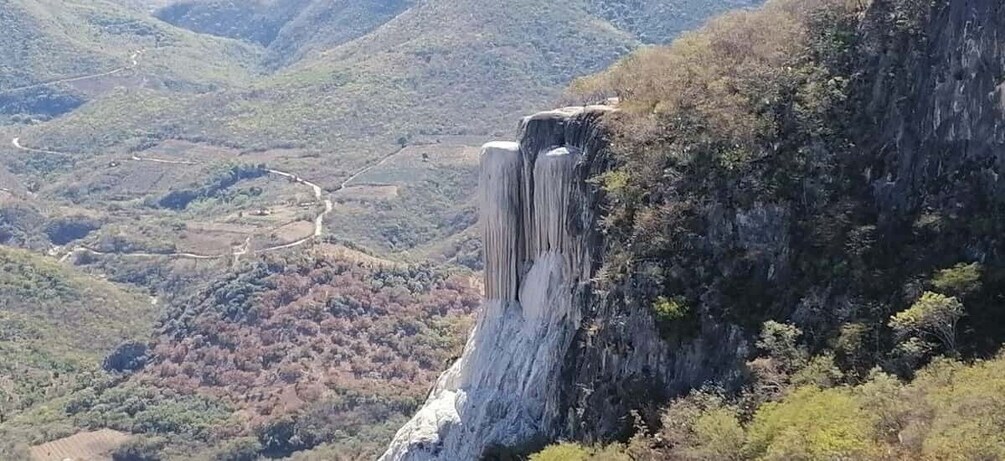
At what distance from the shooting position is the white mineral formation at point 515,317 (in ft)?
96.4

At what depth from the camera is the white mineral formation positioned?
29391 mm

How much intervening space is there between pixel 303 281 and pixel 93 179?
2665 inches

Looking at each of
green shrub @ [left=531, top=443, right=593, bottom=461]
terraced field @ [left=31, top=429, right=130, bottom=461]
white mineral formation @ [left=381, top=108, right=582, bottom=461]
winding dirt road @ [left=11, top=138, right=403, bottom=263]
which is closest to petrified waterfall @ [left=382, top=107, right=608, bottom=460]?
white mineral formation @ [left=381, top=108, right=582, bottom=461]

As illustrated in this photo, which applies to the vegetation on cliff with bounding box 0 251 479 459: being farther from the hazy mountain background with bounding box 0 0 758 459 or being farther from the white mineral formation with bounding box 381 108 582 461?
the white mineral formation with bounding box 381 108 582 461

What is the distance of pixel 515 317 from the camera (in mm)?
31703

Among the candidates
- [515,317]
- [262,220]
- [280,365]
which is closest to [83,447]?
[280,365]

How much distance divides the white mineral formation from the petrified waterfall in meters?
0.03

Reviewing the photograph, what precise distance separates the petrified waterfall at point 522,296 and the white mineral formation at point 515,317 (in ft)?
0.10

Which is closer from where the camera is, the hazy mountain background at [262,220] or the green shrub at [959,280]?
the green shrub at [959,280]

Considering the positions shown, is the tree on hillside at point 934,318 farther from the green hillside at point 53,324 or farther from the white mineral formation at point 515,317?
the green hillside at point 53,324

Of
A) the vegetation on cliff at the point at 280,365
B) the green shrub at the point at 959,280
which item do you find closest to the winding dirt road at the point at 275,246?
the vegetation on cliff at the point at 280,365

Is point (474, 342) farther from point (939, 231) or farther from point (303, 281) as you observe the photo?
point (303, 281)

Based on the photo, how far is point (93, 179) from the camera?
139 meters

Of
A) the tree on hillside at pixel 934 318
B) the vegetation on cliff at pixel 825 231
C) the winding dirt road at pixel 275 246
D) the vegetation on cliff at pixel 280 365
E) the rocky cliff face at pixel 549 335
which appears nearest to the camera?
the vegetation on cliff at pixel 825 231
